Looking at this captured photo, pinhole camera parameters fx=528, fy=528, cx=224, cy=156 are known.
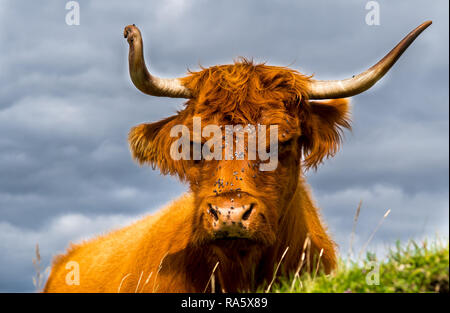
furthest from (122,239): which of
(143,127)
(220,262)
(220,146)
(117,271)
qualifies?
(220,146)

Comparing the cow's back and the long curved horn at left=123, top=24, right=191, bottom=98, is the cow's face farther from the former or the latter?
the cow's back

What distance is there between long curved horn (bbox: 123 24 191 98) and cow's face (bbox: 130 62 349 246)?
146mm

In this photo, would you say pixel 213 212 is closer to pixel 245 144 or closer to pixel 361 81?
pixel 245 144

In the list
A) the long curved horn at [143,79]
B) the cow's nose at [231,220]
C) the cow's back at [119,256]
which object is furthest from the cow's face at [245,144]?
the cow's back at [119,256]

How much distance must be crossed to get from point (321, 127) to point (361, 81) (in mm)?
744

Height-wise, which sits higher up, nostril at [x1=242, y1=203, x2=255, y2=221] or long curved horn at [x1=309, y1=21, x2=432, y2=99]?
long curved horn at [x1=309, y1=21, x2=432, y2=99]

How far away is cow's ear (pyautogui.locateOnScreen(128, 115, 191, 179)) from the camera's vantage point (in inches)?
260

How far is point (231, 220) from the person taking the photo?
15.6ft

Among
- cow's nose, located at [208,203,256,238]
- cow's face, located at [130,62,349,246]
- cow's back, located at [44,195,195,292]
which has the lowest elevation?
cow's back, located at [44,195,195,292]

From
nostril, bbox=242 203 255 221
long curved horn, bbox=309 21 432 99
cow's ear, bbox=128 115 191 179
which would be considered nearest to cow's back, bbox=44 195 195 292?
cow's ear, bbox=128 115 191 179

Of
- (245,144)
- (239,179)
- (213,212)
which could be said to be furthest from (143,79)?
(213,212)

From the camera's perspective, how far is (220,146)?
5.46 metres

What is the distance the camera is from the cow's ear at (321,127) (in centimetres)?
633
